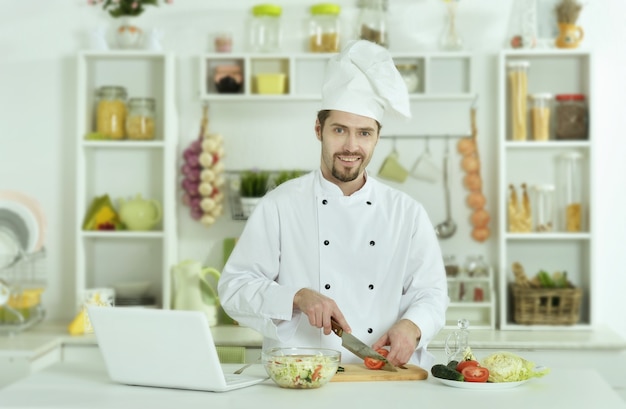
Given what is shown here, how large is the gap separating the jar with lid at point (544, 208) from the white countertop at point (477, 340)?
1.52 ft

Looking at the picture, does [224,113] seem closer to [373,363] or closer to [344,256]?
[344,256]

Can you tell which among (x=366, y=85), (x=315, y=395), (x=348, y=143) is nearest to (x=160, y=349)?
(x=315, y=395)

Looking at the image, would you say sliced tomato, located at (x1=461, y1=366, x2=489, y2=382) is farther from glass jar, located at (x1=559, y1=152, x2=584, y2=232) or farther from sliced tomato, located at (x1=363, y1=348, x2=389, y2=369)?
glass jar, located at (x1=559, y1=152, x2=584, y2=232)

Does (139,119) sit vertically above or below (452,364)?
above

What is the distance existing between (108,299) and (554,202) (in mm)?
2022

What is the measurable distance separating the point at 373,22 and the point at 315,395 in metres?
2.43

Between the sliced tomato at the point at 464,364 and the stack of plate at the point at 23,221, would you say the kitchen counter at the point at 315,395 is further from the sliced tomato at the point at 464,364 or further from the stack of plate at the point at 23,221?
the stack of plate at the point at 23,221

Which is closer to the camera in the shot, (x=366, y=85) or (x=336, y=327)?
(x=336, y=327)

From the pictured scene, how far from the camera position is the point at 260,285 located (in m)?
2.62

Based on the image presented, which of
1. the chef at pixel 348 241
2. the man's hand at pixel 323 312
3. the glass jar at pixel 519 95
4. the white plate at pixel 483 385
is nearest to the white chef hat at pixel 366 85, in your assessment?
the chef at pixel 348 241

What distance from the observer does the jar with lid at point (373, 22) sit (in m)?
4.20

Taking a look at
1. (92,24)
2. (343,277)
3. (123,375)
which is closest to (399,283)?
(343,277)

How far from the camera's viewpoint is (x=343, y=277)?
2.77 m

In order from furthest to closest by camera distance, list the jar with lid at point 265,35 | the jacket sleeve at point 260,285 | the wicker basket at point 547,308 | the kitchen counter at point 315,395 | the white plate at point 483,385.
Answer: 1. the jar with lid at point 265,35
2. the wicker basket at point 547,308
3. the jacket sleeve at point 260,285
4. the white plate at point 483,385
5. the kitchen counter at point 315,395
